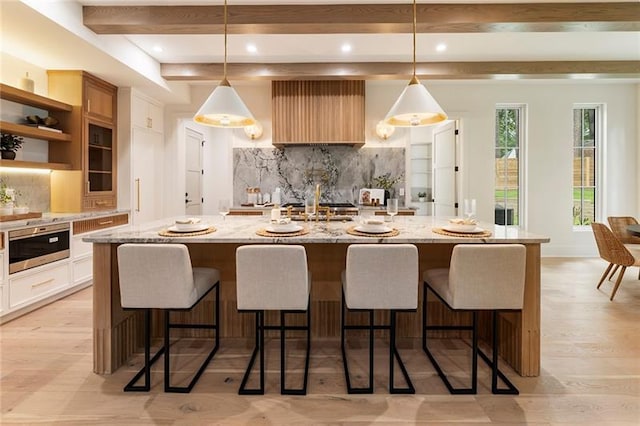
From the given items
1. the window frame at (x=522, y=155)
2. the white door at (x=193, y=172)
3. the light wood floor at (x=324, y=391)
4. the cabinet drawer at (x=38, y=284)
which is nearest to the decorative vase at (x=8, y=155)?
the cabinet drawer at (x=38, y=284)

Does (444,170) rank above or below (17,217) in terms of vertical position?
above

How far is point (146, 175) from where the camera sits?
533 centimetres

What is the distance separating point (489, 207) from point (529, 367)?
3.91m

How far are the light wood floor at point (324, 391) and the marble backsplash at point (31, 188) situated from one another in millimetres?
1572

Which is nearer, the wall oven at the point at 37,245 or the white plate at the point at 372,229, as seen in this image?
the white plate at the point at 372,229

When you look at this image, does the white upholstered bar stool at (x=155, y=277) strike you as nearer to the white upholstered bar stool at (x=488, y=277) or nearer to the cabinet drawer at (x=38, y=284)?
the white upholstered bar stool at (x=488, y=277)

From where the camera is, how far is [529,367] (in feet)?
7.49

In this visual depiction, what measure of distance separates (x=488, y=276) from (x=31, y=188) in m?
4.61

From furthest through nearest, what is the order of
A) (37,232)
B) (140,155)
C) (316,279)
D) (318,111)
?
(318,111)
(140,155)
(37,232)
(316,279)

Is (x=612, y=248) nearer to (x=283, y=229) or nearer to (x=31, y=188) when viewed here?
(x=283, y=229)

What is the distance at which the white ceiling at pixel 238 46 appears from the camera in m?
3.21

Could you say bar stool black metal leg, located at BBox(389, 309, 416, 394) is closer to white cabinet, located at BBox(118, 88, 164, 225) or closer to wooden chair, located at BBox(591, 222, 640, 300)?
wooden chair, located at BBox(591, 222, 640, 300)

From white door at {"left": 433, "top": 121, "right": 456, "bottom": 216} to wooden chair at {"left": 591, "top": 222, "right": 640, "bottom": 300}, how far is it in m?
1.85

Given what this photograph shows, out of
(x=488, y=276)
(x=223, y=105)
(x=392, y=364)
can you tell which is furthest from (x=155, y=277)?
(x=488, y=276)
